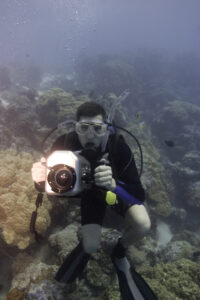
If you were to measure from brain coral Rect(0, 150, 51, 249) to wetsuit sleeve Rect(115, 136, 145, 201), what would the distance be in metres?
1.74

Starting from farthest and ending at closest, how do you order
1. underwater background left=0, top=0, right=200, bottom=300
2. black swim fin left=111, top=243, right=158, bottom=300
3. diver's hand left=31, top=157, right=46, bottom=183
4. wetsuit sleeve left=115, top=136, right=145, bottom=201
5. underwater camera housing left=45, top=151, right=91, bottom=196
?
1. underwater background left=0, top=0, right=200, bottom=300
2. black swim fin left=111, top=243, right=158, bottom=300
3. wetsuit sleeve left=115, top=136, right=145, bottom=201
4. diver's hand left=31, top=157, right=46, bottom=183
5. underwater camera housing left=45, top=151, right=91, bottom=196

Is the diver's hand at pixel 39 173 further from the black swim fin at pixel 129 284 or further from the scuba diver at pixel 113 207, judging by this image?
the black swim fin at pixel 129 284

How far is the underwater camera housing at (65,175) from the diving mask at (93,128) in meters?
0.70

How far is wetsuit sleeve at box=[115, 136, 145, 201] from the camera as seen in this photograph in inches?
97.4

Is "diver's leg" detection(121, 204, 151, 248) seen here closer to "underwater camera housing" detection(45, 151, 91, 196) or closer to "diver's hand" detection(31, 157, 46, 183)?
"underwater camera housing" detection(45, 151, 91, 196)

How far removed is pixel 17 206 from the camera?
11.0 ft

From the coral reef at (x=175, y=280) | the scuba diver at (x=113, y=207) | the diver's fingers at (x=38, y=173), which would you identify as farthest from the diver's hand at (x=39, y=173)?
the coral reef at (x=175, y=280)

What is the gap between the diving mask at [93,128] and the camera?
2666 millimetres

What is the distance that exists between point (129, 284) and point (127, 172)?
5.21 feet

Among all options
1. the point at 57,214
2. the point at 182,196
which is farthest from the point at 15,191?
the point at 182,196

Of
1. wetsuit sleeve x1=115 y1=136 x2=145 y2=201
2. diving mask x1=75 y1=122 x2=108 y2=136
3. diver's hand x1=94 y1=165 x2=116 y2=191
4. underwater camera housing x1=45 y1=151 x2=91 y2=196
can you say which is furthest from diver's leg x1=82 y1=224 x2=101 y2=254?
diving mask x1=75 y1=122 x2=108 y2=136

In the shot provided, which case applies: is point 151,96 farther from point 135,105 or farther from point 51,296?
point 51,296

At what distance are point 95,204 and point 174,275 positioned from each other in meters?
2.34

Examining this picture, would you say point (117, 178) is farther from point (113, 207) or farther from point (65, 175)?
point (65, 175)
